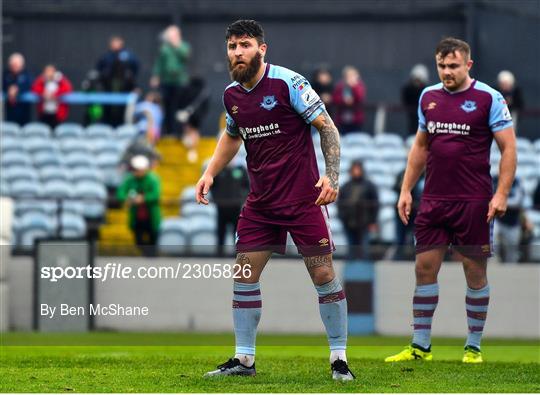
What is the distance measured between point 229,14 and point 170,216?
10292mm

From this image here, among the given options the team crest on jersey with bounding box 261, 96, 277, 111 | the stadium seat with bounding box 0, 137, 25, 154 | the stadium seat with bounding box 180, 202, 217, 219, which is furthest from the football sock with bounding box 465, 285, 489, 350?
the stadium seat with bounding box 0, 137, 25, 154

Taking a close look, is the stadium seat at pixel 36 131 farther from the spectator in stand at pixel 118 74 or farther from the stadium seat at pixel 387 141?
the stadium seat at pixel 387 141

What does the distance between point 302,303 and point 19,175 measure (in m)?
8.97

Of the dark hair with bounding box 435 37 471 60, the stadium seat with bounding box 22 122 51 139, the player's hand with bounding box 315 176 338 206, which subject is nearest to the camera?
the player's hand with bounding box 315 176 338 206

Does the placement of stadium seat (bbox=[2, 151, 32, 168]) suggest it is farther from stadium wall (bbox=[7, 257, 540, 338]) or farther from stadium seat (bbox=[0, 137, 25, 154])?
stadium wall (bbox=[7, 257, 540, 338])

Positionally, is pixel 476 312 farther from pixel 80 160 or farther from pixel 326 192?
pixel 80 160

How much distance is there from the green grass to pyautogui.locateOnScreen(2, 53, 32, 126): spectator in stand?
1103 centimetres

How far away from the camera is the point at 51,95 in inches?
912

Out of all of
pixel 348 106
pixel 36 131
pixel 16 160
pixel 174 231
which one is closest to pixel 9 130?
pixel 36 131

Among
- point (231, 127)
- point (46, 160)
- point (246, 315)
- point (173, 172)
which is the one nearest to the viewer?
point (246, 315)

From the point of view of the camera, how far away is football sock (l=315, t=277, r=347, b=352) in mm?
8594

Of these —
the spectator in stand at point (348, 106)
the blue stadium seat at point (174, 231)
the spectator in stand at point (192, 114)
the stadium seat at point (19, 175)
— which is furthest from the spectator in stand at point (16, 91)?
the blue stadium seat at point (174, 231)

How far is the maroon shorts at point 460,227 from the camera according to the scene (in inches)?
396

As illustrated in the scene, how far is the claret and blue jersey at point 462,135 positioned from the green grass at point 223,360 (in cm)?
129
